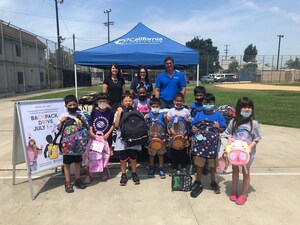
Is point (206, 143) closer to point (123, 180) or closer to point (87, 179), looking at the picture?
point (123, 180)

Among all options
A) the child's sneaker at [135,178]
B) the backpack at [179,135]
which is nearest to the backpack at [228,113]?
the backpack at [179,135]

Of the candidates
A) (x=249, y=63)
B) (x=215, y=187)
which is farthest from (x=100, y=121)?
(x=249, y=63)

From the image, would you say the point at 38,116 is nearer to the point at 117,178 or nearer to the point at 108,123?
the point at 108,123

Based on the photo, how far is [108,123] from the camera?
4.52m

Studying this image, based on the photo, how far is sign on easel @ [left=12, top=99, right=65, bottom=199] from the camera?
13.2 feet

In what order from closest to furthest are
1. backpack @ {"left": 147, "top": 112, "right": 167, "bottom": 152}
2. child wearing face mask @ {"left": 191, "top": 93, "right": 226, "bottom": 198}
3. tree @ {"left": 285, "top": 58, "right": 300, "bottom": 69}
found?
1. child wearing face mask @ {"left": 191, "top": 93, "right": 226, "bottom": 198}
2. backpack @ {"left": 147, "top": 112, "right": 167, "bottom": 152}
3. tree @ {"left": 285, "top": 58, "right": 300, "bottom": 69}

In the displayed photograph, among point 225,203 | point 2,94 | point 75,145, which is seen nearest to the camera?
point 225,203

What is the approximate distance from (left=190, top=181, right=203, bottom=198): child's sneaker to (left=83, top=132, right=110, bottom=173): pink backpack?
4.97 feet

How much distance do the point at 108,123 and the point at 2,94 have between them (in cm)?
1972

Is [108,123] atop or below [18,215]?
atop


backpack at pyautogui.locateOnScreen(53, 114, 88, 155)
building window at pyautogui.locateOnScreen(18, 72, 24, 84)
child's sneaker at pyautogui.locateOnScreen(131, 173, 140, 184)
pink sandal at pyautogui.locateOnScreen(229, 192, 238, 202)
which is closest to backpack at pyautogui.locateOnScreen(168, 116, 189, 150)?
child's sneaker at pyautogui.locateOnScreen(131, 173, 140, 184)

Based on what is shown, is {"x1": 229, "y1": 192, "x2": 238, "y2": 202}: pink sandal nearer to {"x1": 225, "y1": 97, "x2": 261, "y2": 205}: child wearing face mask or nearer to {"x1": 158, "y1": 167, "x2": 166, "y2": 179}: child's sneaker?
{"x1": 225, "y1": 97, "x2": 261, "y2": 205}: child wearing face mask

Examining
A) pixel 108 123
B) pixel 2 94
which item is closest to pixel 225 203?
pixel 108 123

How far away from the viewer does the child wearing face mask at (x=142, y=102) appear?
194 inches
